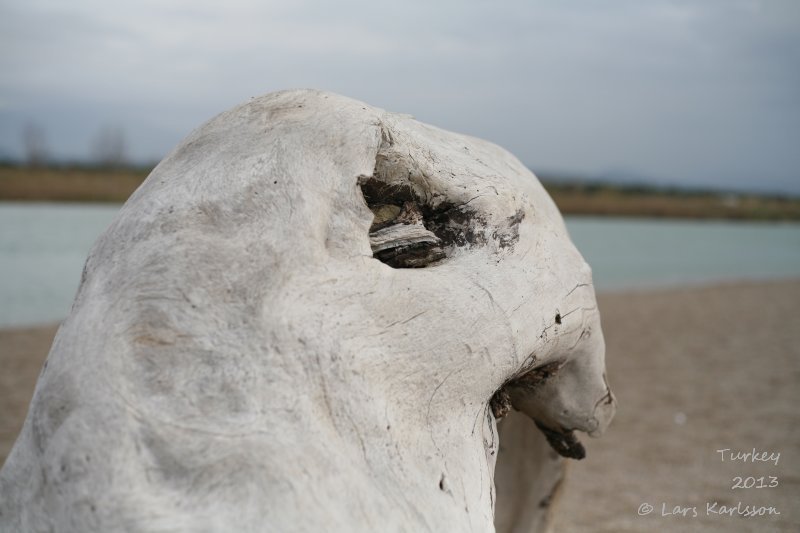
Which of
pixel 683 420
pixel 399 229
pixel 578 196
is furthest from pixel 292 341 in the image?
pixel 578 196

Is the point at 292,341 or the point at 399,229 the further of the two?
the point at 399,229

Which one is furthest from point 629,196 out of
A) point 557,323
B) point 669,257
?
point 557,323

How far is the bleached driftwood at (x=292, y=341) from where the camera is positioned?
134 centimetres

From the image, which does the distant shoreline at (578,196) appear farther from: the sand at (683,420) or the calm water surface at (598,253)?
the sand at (683,420)

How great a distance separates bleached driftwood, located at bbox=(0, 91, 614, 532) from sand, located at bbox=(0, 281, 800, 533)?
60.6 inches

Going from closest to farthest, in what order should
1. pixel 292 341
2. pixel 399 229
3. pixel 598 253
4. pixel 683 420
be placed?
pixel 292 341 < pixel 399 229 < pixel 683 420 < pixel 598 253

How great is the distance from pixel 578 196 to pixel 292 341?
129 feet

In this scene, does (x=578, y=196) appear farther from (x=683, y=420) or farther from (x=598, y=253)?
(x=683, y=420)

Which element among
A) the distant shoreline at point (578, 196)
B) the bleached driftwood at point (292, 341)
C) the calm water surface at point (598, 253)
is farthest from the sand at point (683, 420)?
the distant shoreline at point (578, 196)

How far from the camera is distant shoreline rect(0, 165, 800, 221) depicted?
26.6m

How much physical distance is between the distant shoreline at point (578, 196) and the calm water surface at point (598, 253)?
897 mm

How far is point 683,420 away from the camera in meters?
6.01

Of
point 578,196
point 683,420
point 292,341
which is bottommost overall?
point 578,196

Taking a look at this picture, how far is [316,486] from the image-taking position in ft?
4.49
